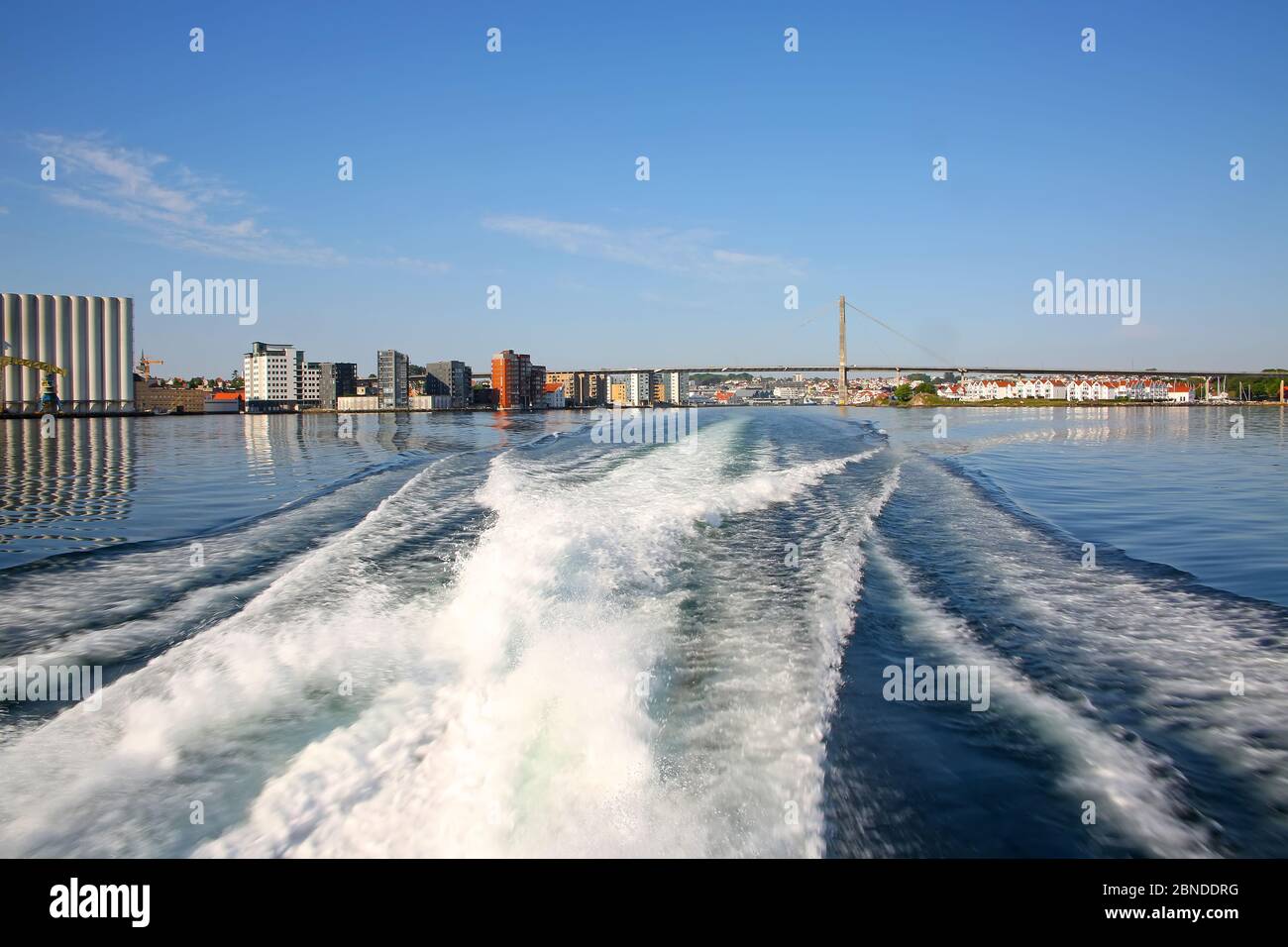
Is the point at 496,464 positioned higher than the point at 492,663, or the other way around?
the point at 496,464

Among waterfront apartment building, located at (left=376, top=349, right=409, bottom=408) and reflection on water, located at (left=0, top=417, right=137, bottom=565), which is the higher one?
waterfront apartment building, located at (left=376, top=349, right=409, bottom=408)

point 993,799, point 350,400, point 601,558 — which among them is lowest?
point 993,799

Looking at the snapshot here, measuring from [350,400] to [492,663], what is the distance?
11098 cm

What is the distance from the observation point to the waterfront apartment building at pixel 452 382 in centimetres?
10856

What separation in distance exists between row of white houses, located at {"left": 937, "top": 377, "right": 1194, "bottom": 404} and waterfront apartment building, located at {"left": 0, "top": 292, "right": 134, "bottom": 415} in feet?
405

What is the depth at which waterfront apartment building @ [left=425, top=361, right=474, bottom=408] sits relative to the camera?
4274 inches

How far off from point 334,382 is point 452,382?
56.0 feet

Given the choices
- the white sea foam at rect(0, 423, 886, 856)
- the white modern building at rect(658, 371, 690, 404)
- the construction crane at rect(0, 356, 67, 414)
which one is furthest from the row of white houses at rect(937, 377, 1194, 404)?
the construction crane at rect(0, 356, 67, 414)

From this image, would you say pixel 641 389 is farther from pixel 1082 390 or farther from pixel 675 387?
pixel 1082 390

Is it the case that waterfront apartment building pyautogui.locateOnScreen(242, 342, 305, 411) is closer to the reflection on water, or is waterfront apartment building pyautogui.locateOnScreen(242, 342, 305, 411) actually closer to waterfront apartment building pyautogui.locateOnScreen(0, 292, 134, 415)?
waterfront apartment building pyautogui.locateOnScreen(0, 292, 134, 415)

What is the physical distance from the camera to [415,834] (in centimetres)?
261
